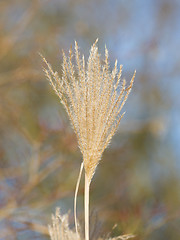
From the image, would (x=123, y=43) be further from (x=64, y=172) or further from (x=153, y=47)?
(x=64, y=172)

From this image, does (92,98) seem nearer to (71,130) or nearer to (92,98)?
(92,98)

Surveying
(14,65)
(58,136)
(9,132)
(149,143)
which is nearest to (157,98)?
(149,143)

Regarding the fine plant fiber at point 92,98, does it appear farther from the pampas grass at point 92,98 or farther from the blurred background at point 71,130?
the blurred background at point 71,130

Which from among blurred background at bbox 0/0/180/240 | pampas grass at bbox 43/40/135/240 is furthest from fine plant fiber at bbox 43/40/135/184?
blurred background at bbox 0/0/180/240

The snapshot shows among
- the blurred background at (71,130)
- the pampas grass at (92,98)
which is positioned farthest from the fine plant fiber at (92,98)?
the blurred background at (71,130)

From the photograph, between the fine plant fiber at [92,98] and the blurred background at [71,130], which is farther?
the blurred background at [71,130]

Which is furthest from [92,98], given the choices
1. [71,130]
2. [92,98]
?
[71,130]
